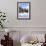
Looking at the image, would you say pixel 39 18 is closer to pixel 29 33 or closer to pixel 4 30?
pixel 29 33

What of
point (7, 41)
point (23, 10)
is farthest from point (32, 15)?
point (7, 41)

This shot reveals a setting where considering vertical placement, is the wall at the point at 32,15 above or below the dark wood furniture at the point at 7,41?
above

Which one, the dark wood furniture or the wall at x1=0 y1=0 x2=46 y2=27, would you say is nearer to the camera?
the dark wood furniture

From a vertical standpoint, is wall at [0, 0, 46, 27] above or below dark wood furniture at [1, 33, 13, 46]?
above

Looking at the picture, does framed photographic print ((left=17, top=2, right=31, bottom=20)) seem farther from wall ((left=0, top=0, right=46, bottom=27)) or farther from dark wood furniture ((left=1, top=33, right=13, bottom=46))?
dark wood furniture ((left=1, top=33, right=13, bottom=46))

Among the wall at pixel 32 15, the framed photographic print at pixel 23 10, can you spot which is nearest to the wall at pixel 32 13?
the wall at pixel 32 15

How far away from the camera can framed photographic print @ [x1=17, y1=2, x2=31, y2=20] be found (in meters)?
4.75

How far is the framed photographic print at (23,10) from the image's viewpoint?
4.75m

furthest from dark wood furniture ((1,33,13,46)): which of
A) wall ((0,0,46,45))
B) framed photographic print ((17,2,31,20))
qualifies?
framed photographic print ((17,2,31,20))

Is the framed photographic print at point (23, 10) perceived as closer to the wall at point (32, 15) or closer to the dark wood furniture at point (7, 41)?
the wall at point (32, 15)

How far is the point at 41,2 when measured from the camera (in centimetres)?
476

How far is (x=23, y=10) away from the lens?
4777 millimetres

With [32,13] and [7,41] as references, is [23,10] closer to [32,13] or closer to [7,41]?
[32,13]

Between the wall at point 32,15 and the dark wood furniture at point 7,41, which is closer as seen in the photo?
the dark wood furniture at point 7,41
